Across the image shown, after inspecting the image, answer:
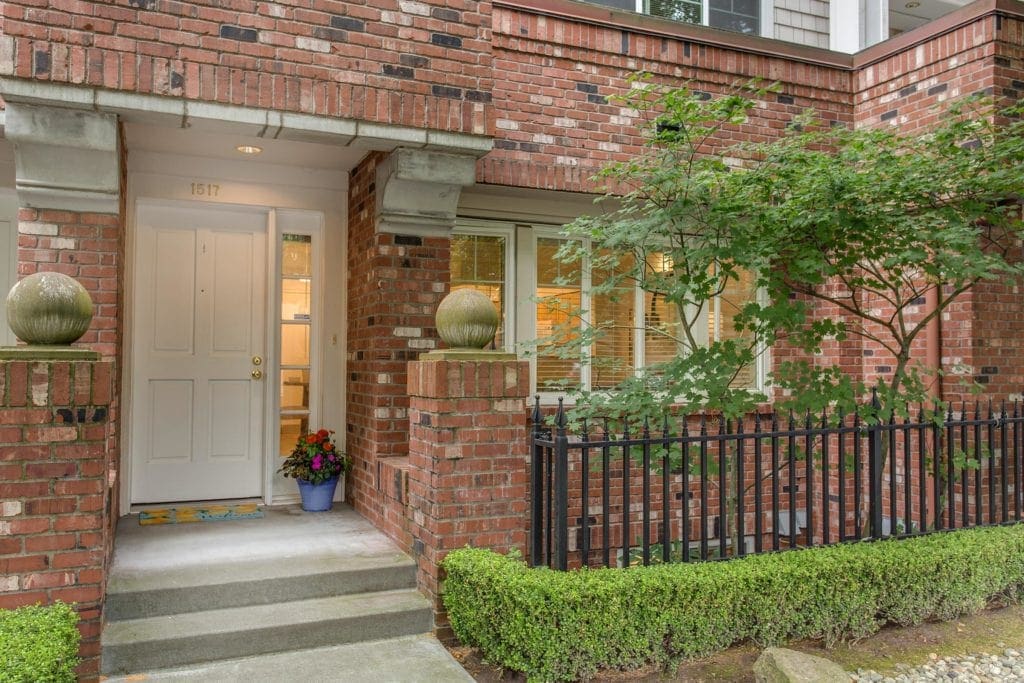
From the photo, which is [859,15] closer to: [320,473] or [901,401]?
[901,401]

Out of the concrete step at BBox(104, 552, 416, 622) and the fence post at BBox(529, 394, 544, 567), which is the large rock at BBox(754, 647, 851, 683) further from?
the concrete step at BBox(104, 552, 416, 622)

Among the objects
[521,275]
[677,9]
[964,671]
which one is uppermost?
[677,9]

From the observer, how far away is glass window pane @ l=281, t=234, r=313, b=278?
19.8 feet

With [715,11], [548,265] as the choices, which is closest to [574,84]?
[548,265]

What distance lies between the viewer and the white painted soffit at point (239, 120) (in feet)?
13.2

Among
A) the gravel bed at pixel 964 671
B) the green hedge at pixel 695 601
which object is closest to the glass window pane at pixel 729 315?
the green hedge at pixel 695 601

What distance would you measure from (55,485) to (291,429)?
108 inches

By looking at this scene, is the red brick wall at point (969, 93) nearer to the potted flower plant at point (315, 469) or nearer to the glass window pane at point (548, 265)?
the glass window pane at point (548, 265)

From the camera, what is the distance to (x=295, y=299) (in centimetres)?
607

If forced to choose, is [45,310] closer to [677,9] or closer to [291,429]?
[291,429]

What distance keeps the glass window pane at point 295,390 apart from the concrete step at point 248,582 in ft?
5.97

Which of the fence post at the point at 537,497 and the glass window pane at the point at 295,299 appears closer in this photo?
the fence post at the point at 537,497

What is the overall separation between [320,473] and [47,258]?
226 cm

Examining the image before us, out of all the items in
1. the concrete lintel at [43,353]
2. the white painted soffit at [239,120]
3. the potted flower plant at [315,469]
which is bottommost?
the potted flower plant at [315,469]
